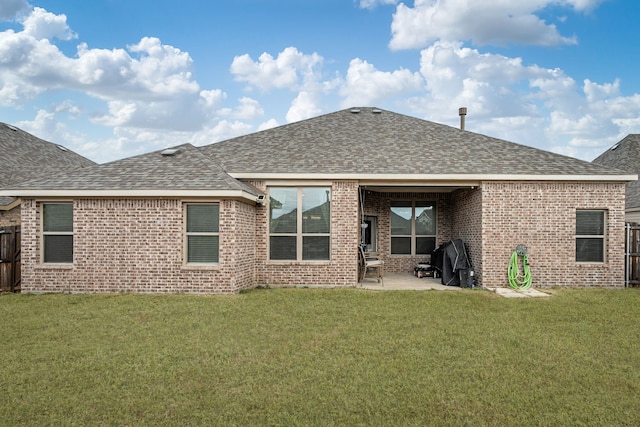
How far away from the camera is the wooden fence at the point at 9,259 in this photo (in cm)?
966

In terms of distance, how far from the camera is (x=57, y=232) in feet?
31.1

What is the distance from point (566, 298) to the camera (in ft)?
28.9

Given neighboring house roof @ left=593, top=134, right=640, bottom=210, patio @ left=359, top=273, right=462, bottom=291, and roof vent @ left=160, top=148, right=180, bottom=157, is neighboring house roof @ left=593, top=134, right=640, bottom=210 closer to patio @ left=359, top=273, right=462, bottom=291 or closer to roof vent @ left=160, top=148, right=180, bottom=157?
patio @ left=359, top=273, right=462, bottom=291

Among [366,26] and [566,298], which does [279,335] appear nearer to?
[566,298]

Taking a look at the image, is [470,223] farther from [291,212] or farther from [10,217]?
[10,217]

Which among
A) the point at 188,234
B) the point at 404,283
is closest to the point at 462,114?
the point at 404,283

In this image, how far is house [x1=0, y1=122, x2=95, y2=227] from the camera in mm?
12906

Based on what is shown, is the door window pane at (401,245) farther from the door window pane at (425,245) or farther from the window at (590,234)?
the window at (590,234)

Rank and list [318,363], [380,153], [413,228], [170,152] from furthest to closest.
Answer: [413,228] < [380,153] < [170,152] < [318,363]

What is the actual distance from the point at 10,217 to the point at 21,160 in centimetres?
383

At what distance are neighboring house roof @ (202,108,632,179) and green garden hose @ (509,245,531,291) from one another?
76.0 inches

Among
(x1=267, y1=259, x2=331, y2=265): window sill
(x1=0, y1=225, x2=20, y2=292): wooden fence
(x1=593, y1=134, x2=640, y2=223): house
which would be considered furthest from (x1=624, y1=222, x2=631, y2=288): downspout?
(x1=0, y1=225, x2=20, y2=292): wooden fence

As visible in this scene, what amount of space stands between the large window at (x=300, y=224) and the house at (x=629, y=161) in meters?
11.0

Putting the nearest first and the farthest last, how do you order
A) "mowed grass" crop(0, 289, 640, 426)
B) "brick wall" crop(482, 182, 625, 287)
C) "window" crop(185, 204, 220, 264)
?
"mowed grass" crop(0, 289, 640, 426), "window" crop(185, 204, 220, 264), "brick wall" crop(482, 182, 625, 287)
